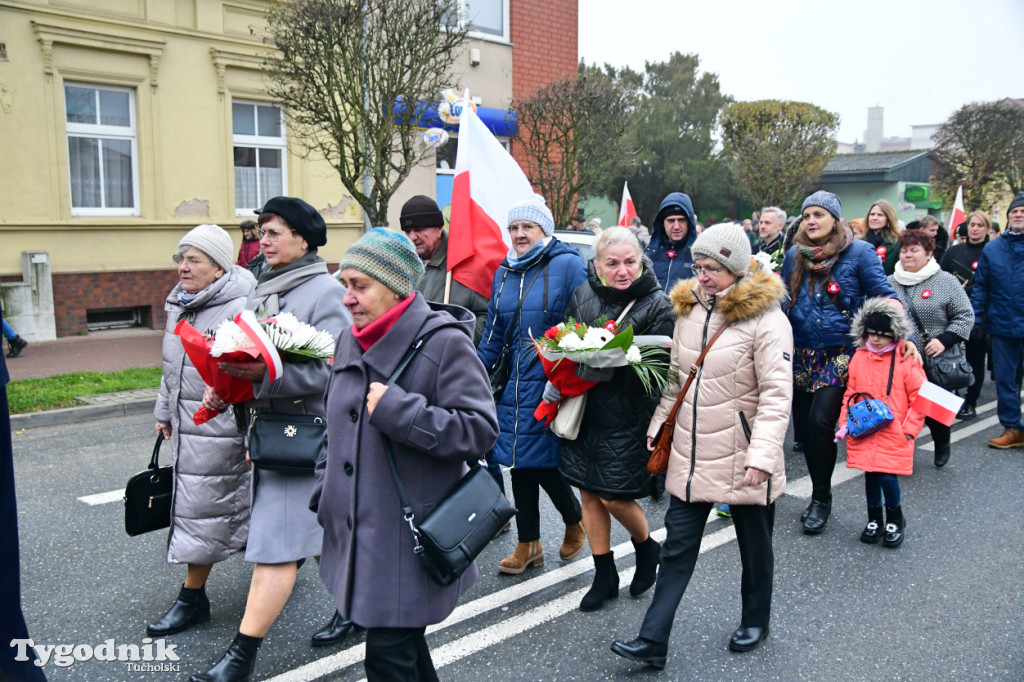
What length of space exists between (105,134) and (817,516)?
12.8 metres

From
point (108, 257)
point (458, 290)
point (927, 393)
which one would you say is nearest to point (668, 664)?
point (458, 290)

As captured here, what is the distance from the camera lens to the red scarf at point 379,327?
2797 millimetres

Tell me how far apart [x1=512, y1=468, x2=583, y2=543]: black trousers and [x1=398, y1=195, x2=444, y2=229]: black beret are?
1.79 metres

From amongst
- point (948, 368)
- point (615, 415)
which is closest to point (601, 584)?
point (615, 415)

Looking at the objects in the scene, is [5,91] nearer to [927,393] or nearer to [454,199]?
[454,199]

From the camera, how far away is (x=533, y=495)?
4754 millimetres

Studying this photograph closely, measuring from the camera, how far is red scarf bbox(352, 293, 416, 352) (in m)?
2.80

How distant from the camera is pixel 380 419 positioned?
2.63 metres

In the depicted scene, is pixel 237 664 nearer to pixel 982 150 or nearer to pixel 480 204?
pixel 480 204

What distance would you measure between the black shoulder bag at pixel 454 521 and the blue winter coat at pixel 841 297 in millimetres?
3433

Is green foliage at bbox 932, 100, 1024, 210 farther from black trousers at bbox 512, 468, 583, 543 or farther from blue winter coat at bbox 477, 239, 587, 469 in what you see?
black trousers at bbox 512, 468, 583, 543

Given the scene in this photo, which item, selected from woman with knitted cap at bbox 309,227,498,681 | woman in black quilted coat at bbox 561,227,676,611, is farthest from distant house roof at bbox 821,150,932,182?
woman with knitted cap at bbox 309,227,498,681

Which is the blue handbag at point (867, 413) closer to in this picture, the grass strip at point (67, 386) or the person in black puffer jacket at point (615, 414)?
the person in black puffer jacket at point (615, 414)

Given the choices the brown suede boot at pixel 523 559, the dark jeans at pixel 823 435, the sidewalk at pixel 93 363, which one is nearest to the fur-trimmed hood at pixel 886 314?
the dark jeans at pixel 823 435
